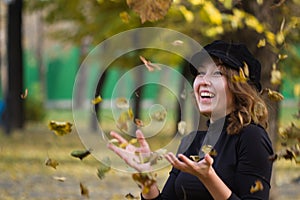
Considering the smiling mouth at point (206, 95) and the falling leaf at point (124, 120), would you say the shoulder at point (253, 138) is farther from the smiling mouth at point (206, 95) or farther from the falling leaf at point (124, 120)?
the falling leaf at point (124, 120)

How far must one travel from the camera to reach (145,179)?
14.2ft

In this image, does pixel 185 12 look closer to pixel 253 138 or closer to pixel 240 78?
pixel 240 78

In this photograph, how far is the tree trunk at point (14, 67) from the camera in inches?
1054

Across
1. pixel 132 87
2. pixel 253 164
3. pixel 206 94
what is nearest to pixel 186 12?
pixel 132 87

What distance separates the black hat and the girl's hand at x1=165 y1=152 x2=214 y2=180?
2.29 ft

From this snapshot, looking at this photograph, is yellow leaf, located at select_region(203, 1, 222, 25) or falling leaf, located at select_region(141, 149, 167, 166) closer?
falling leaf, located at select_region(141, 149, 167, 166)

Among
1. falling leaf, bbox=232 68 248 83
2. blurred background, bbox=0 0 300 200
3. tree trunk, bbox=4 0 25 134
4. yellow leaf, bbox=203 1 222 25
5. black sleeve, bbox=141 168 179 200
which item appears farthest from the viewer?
tree trunk, bbox=4 0 25 134

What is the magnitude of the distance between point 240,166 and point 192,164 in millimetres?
461

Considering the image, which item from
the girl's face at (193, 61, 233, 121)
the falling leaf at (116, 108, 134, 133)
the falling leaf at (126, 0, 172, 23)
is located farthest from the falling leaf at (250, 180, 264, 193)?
the falling leaf at (126, 0, 172, 23)

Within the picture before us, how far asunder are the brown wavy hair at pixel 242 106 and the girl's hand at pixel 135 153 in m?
0.42

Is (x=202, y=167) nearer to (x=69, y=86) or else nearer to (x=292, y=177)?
(x=292, y=177)

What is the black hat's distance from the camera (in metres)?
4.58

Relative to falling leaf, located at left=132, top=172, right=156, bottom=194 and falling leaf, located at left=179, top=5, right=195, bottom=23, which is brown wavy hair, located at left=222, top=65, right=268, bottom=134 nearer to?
falling leaf, located at left=132, top=172, right=156, bottom=194

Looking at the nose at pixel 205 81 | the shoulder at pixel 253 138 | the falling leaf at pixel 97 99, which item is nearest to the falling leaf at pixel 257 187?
the shoulder at pixel 253 138
